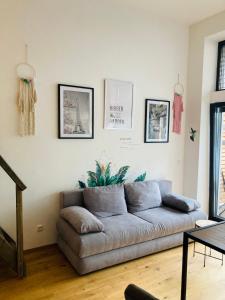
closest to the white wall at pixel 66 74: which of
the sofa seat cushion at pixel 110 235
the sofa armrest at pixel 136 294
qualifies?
the sofa seat cushion at pixel 110 235

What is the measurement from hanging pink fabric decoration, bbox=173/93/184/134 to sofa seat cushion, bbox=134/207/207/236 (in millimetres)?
1413

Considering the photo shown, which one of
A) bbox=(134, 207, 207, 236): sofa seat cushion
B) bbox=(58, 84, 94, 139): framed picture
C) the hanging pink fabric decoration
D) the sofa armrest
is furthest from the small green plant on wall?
the sofa armrest

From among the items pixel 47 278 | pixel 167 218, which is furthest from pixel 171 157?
pixel 47 278

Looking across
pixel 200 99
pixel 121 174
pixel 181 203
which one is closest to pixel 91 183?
pixel 121 174

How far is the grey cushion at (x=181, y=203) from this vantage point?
327 cm

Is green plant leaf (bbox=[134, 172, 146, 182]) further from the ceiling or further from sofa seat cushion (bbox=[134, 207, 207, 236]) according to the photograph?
the ceiling

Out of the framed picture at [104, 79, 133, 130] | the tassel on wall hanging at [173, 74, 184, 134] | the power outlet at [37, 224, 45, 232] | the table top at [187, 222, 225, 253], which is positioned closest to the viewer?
the table top at [187, 222, 225, 253]

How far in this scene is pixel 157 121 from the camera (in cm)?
387

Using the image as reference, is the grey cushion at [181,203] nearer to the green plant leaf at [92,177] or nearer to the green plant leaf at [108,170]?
the green plant leaf at [108,170]

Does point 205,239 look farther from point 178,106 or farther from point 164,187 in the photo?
point 178,106

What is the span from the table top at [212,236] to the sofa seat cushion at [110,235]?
2.94ft

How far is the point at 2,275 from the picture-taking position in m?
2.49

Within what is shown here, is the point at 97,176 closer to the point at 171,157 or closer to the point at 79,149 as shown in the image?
the point at 79,149

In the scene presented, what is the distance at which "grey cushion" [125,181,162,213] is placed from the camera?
3332 mm
